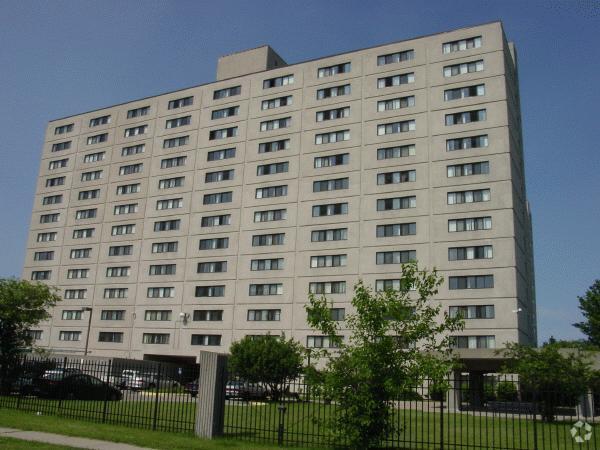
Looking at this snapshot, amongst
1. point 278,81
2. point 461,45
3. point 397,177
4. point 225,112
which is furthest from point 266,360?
point 461,45

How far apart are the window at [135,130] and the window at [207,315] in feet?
90.1

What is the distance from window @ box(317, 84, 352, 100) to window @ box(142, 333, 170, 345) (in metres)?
→ 33.7

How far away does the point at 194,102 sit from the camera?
76688 mm

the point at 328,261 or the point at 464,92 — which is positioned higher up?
the point at 464,92

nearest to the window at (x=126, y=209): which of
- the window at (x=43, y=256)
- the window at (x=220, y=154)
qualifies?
the window at (x=220, y=154)

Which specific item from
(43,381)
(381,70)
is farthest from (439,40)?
(43,381)

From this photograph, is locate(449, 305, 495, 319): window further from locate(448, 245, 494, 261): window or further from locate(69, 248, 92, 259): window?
locate(69, 248, 92, 259): window

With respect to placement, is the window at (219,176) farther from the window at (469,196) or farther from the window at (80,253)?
the window at (469,196)

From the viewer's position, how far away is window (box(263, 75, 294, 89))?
231 ft

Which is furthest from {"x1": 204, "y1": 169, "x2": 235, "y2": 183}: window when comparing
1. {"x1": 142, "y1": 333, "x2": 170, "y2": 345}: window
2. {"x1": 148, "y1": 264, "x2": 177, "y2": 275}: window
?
{"x1": 142, "y1": 333, "x2": 170, "y2": 345}: window

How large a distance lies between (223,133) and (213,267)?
17.1m

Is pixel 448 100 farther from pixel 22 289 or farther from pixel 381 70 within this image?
pixel 22 289

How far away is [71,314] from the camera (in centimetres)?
7788

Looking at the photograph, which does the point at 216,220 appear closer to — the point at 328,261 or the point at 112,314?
the point at 328,261
